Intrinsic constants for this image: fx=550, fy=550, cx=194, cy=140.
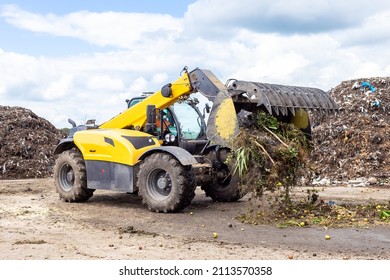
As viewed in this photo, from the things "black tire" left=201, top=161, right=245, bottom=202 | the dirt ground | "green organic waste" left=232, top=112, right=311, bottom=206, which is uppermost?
"green organic waste" left=232, top=112, right=311, bottom=206

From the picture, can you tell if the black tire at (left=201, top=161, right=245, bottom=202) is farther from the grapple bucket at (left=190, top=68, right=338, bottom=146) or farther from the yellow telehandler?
the grapple bucket at (left=190, top=68, right=338, bottom=146)

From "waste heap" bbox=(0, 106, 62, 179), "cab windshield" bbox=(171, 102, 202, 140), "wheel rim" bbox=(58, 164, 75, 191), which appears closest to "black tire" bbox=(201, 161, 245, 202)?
"cab windshield" bbox=(171, 102, 202, 140)

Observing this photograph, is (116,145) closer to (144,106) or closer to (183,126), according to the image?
(144,106)

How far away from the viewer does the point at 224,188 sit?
1280 cm

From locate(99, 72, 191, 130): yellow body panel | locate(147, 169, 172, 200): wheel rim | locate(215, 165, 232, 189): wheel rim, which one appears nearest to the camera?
locate(147, 169, 172, 200): wheel rim

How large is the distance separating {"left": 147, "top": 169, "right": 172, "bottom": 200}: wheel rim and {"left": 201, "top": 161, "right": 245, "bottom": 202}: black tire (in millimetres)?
1589

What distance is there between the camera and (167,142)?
12195mm

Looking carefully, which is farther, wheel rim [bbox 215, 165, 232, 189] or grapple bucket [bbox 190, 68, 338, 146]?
wheel rim [bbox 215, 165, 232, 189]

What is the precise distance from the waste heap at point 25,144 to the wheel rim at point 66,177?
9.02 m

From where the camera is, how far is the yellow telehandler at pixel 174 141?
10656 mm

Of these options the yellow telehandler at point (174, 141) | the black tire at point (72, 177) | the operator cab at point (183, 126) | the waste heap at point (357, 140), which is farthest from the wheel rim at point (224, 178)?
the waste heap at point (357, 140)

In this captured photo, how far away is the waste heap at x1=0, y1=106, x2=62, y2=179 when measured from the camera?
72.9 ft

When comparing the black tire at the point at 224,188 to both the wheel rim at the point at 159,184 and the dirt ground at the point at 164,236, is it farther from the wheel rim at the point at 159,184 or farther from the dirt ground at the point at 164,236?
the wheel rim at the point at 159,184

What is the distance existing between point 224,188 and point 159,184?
81.9 inches
